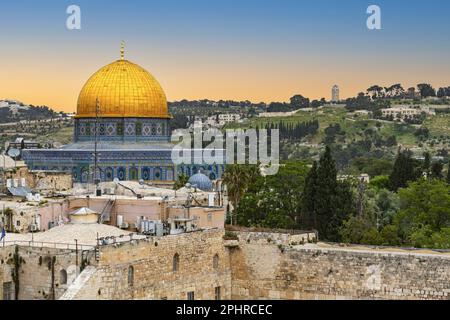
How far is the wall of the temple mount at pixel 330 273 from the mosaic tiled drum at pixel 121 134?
57.9 ft

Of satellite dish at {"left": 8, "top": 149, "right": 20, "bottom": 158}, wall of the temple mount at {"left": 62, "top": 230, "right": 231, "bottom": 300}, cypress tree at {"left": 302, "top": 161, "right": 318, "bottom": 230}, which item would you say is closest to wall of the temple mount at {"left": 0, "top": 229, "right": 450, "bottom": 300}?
wall of the temple mount at {"left": 62, "top": 230, "right": 231, "bottom": 300}

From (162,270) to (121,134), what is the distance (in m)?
21.8

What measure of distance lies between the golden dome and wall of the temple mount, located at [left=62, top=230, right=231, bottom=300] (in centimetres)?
1939

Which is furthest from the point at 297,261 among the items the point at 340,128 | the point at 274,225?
the point at 340,128

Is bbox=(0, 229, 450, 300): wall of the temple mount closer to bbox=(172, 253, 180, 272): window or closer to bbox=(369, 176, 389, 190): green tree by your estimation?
bbox=(172, 253, 180, 272): window

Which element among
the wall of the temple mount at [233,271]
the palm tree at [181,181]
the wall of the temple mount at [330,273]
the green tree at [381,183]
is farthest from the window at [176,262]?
the green tree at [381,183]

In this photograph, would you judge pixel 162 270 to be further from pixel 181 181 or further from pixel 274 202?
pixel 181 181

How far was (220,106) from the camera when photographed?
14325 cm

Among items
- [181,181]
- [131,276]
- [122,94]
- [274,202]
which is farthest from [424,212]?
[131,276]

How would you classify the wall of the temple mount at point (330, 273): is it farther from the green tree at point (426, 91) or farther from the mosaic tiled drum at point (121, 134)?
the green tree at point (426, 91)

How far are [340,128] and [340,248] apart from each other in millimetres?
89363

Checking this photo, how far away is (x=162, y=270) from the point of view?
2462 cm

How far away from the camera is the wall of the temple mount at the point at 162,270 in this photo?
22.7 meters
